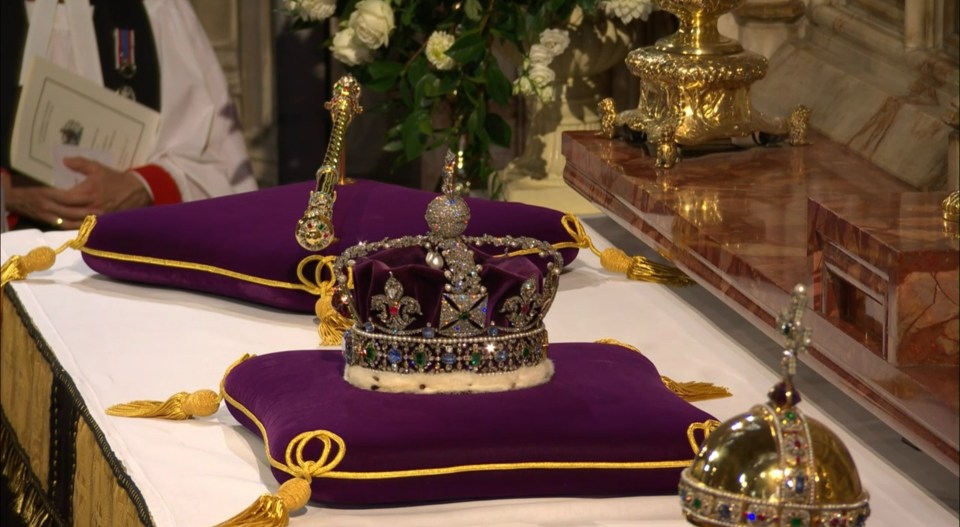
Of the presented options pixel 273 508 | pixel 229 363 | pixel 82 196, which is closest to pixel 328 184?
pixel 229 363

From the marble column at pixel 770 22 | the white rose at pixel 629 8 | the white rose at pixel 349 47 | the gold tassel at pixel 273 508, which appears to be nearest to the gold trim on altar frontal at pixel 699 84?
the marble column at pixel 770 22

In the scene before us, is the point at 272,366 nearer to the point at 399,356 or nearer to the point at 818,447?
the point at 399,356

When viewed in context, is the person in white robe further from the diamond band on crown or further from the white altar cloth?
the diamond band on crown

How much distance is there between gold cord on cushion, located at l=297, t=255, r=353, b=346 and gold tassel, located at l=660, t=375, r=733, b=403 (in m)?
0.42

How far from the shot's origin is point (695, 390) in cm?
171

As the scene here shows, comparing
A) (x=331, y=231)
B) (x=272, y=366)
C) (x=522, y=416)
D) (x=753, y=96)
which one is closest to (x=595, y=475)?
(x=522, y=416)

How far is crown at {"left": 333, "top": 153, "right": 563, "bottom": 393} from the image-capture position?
1502 millimetres

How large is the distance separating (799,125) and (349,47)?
1.11m

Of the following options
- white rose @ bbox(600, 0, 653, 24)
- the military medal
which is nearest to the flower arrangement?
white rose @ bbox(600, 0, 653, 24)

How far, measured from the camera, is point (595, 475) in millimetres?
1422

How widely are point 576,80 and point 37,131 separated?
1377 mm

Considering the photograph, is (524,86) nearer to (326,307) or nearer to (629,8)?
(629,8)

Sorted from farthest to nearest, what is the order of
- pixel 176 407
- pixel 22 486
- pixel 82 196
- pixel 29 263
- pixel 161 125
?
pixel 161 125 < pixel 82 196 < pixel 29 263 < pixel 22 486 < pixel 176 407

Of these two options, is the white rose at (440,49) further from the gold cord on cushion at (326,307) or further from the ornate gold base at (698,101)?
the gold cord on cushion at (326,307)
